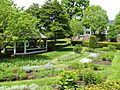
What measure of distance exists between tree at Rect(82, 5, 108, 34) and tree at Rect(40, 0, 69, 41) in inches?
994

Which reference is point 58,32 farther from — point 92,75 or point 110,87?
point 110,87

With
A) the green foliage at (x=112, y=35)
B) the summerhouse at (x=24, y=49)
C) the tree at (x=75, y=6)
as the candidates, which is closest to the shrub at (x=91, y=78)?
the summerhouse at (x=24, y=49)

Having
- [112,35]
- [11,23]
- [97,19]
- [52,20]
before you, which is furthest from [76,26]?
[11,23]

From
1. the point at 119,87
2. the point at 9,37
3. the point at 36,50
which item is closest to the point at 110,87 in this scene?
the point at 119,87

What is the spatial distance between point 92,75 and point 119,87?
511 centimetres

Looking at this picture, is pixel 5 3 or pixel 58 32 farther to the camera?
pixel 58 32

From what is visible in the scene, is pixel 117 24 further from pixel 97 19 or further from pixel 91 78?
pixel 91 78

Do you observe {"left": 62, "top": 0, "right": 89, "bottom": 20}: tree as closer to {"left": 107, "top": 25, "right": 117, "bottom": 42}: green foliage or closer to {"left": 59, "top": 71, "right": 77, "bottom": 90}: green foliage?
{"left": 107, "top": 25, "right": 117, "bottom": 42}: green foliage

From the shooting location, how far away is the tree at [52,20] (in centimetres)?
3909

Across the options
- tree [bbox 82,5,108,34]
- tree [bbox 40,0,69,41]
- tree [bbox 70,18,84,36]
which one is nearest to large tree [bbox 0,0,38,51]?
tree [bbox 40,0,69,41]

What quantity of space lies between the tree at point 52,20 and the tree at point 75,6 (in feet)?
113

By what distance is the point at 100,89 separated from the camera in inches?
339

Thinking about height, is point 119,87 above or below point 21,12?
below

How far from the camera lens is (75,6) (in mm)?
75000
